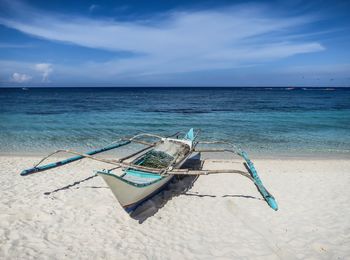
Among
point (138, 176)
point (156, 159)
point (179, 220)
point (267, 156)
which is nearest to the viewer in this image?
point (179, 220)

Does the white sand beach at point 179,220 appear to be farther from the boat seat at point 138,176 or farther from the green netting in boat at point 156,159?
the green netting in boat at point 156,159

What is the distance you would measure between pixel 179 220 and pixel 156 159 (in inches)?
88.0

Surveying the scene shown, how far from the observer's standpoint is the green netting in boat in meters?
7.64

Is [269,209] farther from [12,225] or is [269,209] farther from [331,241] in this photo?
[12,225]

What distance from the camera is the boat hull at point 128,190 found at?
498cm

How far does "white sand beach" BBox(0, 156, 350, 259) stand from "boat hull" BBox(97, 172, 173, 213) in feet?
1.44

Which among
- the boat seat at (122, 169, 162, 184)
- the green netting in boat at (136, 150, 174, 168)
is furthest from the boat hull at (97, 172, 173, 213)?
the green netting in boat at (136, 150, 174, 168)

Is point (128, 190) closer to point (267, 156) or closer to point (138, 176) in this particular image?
point (138, 176)

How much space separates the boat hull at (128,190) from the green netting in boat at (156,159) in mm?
1283

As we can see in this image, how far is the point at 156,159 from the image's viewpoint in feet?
26.0

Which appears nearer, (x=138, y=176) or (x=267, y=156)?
(x=138, y=176)

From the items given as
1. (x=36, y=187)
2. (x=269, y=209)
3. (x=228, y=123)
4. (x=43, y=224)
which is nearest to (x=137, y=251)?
(x=43, y=224)

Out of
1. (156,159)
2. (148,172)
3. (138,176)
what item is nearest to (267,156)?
(156,159)

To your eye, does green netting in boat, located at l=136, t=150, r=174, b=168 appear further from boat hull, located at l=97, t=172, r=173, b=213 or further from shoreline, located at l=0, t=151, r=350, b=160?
shoreline, located at l=0, t=151, r=350, b=160
